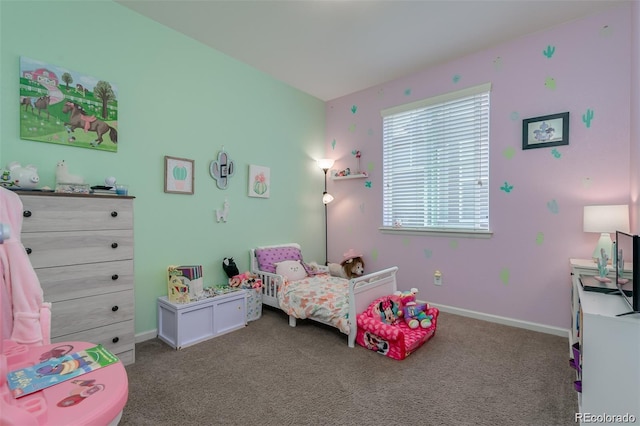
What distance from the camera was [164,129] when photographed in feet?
9.29

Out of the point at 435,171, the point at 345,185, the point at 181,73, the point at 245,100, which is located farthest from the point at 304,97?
the point at 435,171

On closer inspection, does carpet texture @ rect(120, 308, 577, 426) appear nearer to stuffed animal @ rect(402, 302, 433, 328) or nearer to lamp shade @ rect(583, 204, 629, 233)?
stuffed animal @ rect(402, 302, 433, 328)

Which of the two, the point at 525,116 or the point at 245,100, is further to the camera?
the point at 245,100

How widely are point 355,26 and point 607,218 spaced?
2.67 m

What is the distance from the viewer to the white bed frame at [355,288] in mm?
2572

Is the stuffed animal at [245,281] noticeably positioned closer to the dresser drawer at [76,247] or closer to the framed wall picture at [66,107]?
the dresser drawer at [76,247]

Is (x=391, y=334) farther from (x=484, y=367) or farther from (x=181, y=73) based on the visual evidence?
(x=181, y=73)

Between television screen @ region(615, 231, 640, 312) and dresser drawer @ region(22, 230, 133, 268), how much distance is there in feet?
10.3

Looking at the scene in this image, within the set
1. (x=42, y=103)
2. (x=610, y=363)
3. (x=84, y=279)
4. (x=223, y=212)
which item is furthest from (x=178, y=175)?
(x=610, y=363)

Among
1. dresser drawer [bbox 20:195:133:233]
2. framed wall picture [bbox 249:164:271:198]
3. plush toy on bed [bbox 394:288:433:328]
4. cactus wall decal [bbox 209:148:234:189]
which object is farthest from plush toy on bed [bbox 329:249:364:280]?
dresser drawer [bbox 20:195:133:233]

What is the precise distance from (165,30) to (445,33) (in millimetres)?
2706

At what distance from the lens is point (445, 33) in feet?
9.49

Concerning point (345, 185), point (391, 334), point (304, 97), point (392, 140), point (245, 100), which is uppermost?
point (304, 97)

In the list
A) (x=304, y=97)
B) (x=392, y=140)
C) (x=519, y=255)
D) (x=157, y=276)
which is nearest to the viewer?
(x=157, y=276)
